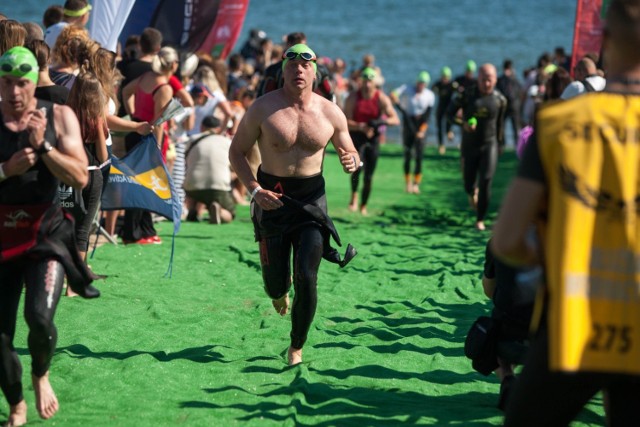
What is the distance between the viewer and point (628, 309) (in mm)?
3309

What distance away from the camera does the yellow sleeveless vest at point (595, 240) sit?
3.28 meters

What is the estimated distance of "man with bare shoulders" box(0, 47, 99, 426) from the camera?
16.6ft

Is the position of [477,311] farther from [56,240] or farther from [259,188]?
[56,240]

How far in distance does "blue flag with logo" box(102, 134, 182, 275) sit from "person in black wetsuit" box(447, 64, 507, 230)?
4808mm

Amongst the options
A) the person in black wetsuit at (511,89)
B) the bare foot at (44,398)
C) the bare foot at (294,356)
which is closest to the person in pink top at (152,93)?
the bare foot at (294,356)

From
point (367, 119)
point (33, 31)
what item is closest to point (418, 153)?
point (367, 119)

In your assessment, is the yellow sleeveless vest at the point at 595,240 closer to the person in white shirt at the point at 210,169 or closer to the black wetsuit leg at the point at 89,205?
the black wetsuit leg at the point at 89,205

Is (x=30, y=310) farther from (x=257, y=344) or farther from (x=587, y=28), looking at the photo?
(x=587, y=28)

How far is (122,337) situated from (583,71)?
16.1 ft

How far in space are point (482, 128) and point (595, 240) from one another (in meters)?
10.2

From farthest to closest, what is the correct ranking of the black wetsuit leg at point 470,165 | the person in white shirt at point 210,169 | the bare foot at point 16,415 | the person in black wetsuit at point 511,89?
the person in black wetsuit at point 511,89
the black wetsuit leg at point 470,165
the person in white shirt at point 210,169
the bare foot at point 16,415

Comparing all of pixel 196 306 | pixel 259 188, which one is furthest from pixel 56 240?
pixel 196 306

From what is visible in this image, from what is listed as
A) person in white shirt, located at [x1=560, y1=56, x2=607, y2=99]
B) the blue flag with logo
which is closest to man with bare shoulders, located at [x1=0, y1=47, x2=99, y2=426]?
the blue flag with logo

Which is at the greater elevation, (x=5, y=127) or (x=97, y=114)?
(x=5, y=127)
